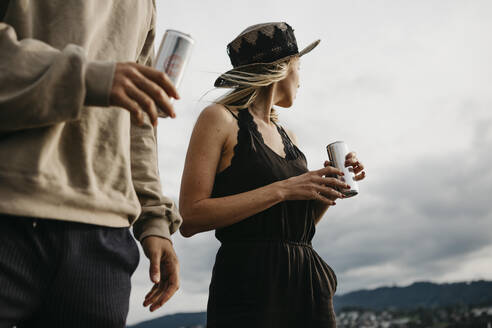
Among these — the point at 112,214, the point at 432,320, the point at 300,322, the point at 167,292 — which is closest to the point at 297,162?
the point at 300,322

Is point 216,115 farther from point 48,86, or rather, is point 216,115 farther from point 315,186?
point 48,86

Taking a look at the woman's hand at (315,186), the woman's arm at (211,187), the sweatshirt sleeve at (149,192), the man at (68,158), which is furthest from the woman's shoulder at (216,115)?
the man at (68,158)

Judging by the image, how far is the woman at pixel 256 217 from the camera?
3.18 metres

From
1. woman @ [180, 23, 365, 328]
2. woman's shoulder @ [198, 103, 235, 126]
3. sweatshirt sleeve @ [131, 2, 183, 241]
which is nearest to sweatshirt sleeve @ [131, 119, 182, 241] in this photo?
sweatshirt sleeve @ [131, 2, 183, 241]

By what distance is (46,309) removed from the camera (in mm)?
1636

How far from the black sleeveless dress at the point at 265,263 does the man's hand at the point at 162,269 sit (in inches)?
38.7

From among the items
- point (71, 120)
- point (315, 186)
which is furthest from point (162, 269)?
point (315, 186)

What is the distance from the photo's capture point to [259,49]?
408cm

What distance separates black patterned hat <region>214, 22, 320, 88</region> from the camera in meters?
4.07

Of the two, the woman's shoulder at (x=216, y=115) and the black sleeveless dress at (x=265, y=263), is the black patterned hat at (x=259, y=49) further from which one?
the black sleeveless dress at (x=265, y=263)

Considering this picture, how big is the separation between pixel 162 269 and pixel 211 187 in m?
1.23

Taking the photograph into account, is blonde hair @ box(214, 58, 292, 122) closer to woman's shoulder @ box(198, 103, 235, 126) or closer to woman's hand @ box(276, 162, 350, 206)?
woman's shoulder @ box(198, 103, 235, 126)

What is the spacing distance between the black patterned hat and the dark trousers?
98.8 inches

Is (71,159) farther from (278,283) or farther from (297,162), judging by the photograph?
(297,162)
